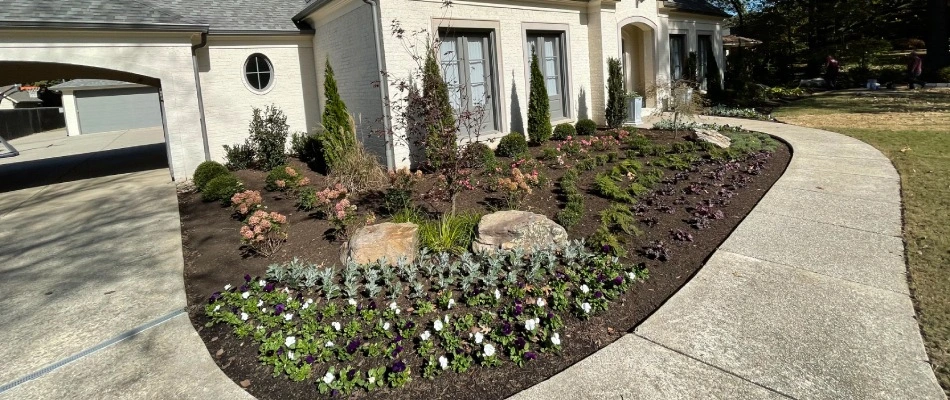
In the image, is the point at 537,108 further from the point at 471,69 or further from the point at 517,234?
the point at 517,234

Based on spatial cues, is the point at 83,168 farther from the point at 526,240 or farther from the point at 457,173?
Answer: the point at 526,240

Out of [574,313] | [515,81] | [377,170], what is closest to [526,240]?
[574,313]

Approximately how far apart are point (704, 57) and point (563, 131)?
1092cm

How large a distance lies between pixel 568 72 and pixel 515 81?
1.88 m

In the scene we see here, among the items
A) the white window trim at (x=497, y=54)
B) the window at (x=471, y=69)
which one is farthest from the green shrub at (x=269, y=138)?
the white window trim at (x=497, y=54)

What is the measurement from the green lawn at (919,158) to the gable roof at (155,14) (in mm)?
11012

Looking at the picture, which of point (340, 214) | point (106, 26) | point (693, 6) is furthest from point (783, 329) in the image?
point (693, 6)

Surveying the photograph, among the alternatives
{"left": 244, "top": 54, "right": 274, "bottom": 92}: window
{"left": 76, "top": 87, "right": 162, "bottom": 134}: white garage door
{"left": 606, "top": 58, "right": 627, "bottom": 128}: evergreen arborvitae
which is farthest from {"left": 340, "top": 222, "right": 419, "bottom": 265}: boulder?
{"left": 76, "top": 87, "right": 162, "bottom": 134}: white garage door

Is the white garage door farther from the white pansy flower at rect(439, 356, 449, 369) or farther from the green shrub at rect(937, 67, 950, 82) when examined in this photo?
the green shrub at rect(937, 67, 950, 82)

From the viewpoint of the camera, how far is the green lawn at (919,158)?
3.77 m

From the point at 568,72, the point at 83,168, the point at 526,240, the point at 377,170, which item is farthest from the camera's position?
the point at 83,168

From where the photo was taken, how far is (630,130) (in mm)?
11328

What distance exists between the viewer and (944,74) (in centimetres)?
2108

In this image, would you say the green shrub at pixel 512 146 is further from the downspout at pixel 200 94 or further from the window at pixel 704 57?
the window at pixel 704 57
